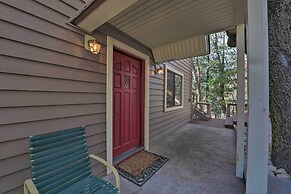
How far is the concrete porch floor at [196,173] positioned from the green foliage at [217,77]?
7.41m

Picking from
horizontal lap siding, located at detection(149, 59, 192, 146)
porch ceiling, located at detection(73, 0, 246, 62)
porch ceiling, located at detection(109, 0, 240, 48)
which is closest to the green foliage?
horizontal lap siding, located at detection(149, 59, 192, 146)

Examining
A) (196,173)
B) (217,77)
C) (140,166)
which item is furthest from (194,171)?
(217,77)

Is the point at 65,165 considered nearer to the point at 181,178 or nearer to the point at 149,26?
the point at 181,178

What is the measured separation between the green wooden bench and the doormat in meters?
0.86

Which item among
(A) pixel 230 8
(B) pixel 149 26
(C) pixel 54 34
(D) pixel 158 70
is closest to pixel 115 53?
(B) pixel 149 26

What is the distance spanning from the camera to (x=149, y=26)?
2.53m

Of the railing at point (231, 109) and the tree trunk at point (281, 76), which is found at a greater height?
the tree trunk at point (281, 76)

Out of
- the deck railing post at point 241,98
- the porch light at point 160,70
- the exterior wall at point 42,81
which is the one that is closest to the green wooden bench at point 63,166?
the exterior wall at point 42,81

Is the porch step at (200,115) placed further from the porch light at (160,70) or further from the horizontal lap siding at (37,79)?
the horizontal lap siding at (37,79)

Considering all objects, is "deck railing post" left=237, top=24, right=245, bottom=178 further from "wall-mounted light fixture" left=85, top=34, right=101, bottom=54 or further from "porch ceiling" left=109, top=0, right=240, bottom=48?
"wall-mounted light fixture" left=85, top=34, right=101, bottom=54

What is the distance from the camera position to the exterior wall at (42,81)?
4.25ft

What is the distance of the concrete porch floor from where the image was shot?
1.96m

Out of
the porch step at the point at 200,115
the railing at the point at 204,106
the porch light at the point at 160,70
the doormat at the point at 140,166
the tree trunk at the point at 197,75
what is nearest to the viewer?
the doormat at the point at 140,166

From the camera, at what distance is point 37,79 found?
4.88ft
